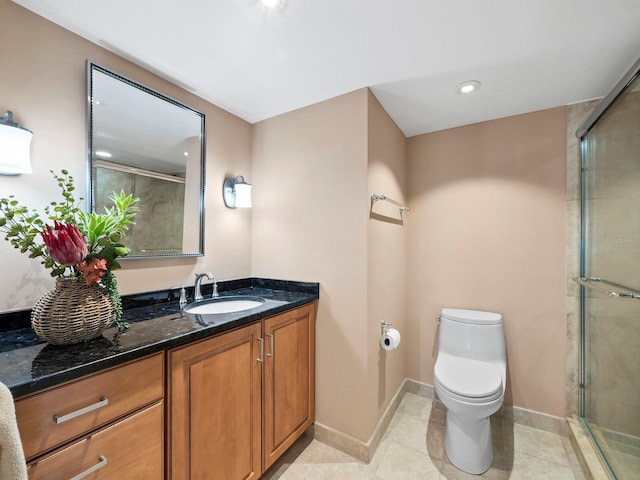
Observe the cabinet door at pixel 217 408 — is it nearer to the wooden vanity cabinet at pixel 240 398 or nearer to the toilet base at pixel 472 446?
the wooden vanity cabinet at pixel 240 398

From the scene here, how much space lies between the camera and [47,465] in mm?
745

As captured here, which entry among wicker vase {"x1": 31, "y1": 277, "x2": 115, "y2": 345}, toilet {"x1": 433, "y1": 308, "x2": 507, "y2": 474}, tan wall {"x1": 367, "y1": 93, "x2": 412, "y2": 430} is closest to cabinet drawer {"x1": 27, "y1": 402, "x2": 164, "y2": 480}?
wicker vase {"x1": 31, "y1": 277, "x2": 115, "y2": 345}

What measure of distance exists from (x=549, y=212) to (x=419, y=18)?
1590 mm

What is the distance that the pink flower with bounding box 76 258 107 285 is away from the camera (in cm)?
96

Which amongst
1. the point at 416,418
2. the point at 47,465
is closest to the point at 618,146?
the point at 416,418

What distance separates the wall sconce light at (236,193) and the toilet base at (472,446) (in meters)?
1.94

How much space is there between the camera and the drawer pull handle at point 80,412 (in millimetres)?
760

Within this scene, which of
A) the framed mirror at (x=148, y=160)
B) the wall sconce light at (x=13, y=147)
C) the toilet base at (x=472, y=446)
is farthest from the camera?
the toilet base at (x=472, y=446)

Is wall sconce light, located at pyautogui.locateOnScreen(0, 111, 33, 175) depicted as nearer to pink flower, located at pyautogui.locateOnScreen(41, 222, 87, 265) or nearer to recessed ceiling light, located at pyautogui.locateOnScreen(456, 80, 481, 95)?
pink flower, located at pyautogui.locateOnScreen(41, 222, 87, 265)

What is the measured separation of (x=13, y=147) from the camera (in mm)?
1057

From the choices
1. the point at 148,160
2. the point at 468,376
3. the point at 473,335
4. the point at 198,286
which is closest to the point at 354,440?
the point at 468,376

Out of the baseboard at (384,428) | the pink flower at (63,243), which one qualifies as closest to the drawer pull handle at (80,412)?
the pink flower at (63,243)

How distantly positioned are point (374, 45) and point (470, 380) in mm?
1929

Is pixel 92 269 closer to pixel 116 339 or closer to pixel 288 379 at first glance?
pixel 116 339
